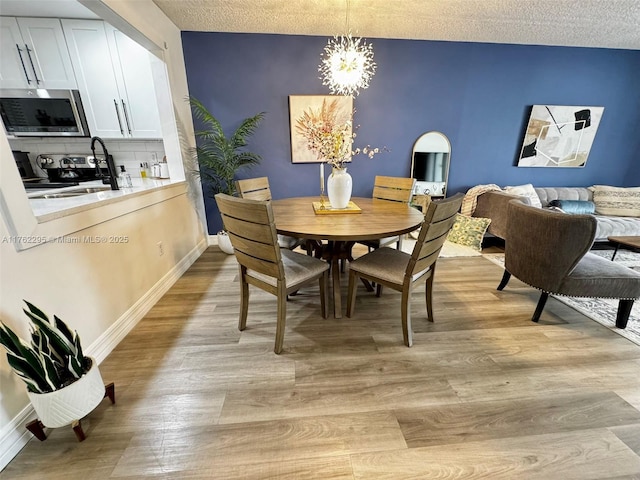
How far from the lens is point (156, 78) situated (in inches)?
97.5

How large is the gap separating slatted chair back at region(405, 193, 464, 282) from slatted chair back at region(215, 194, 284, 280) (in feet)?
2.55

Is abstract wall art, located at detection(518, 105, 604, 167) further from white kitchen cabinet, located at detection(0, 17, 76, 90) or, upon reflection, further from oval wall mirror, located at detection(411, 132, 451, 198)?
white kitchen cabinet, located at detection(0, 17, 76, 90)

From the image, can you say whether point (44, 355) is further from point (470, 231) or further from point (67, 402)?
point (470, 231)

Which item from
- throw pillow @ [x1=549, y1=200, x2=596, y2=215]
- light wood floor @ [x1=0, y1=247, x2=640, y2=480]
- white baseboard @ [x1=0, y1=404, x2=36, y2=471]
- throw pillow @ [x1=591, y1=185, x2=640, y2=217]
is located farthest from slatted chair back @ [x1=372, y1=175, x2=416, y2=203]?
throw pillow @ [x1=591, y1=185, x2=640, y2=217]

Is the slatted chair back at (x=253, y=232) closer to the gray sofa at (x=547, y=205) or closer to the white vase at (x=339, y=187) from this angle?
the white vase at (x=339, y=187)

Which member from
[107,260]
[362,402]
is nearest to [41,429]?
[107,260]

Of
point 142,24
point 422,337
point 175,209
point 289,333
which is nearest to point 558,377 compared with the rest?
point 422,337

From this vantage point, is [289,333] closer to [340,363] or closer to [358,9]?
[340,363]

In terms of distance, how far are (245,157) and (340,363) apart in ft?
8.58

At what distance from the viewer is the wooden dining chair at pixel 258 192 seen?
220 cm

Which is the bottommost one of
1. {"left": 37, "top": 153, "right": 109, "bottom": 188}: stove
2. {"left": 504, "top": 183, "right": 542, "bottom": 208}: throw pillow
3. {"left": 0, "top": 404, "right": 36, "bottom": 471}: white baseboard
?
{"left": 0, "top": 404, "right": 36, "bottom": 471}: white baseboard

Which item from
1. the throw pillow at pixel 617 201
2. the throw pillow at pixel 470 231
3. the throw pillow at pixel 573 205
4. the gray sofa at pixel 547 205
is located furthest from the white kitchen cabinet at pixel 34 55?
the throw pillow at pixel 617 201

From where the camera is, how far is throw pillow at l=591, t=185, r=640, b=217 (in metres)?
3.17

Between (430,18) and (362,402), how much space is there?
3.50 m
